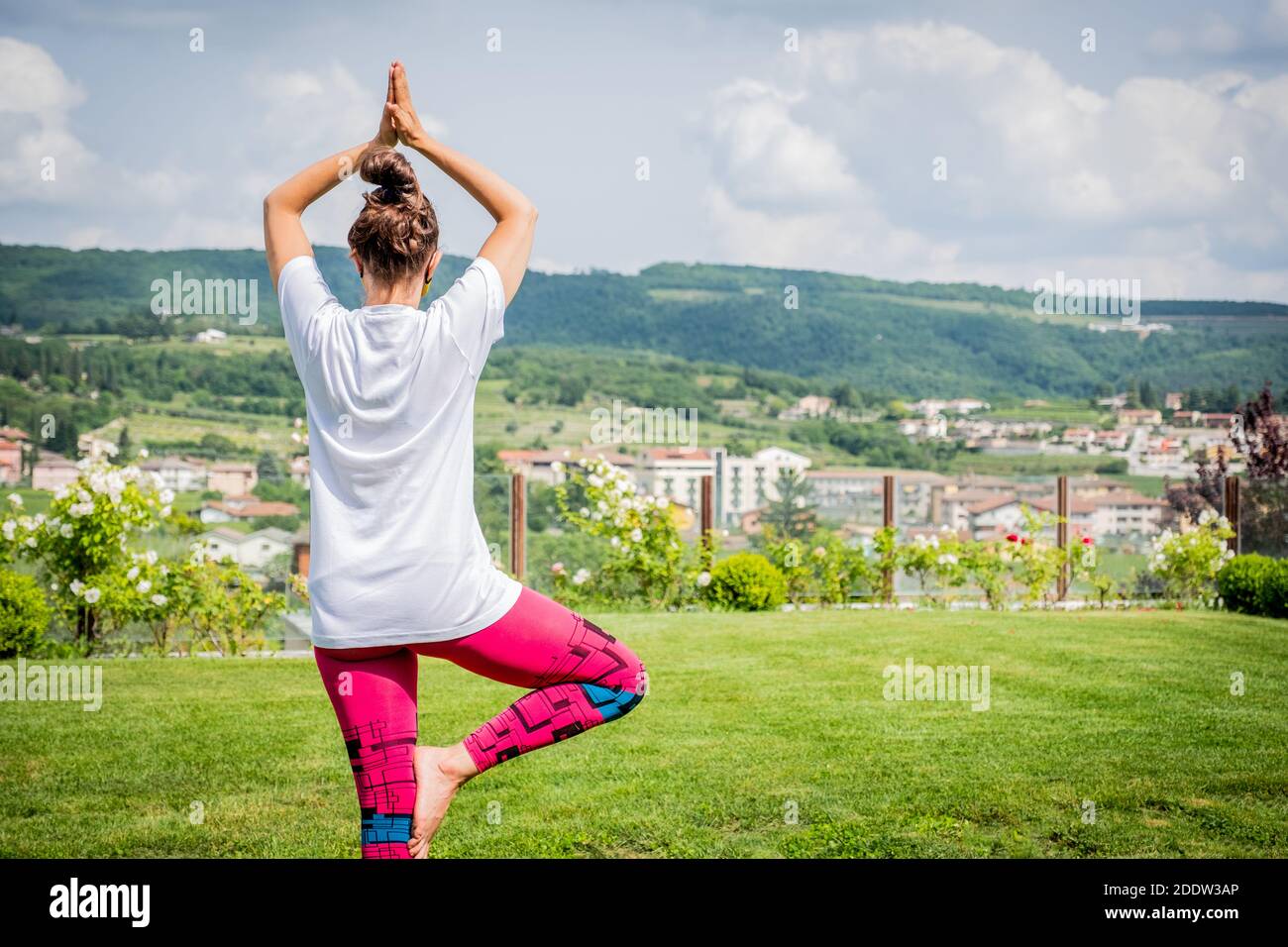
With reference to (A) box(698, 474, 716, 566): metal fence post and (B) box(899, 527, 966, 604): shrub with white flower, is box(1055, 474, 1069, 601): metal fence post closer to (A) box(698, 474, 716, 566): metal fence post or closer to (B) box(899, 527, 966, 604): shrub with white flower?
(B) box(899, 527, 966, 604): shrub with white flower

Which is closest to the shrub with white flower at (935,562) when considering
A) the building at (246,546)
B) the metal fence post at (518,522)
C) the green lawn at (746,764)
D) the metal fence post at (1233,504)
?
the green lawn at (746,764)

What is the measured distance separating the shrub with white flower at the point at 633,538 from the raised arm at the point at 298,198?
942cm

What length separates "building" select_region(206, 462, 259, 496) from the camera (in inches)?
564

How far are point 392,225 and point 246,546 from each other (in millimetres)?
9170

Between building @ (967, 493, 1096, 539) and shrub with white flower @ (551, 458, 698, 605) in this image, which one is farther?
building @ (967, 493, 1096, 539)

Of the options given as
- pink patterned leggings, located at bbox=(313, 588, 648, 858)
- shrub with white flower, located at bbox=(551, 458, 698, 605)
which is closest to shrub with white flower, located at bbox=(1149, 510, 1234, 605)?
shrub with white flower, located at bbox=(551, 458, 698, 605)

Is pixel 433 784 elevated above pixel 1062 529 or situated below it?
above

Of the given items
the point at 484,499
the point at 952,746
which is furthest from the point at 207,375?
the point at 952,746

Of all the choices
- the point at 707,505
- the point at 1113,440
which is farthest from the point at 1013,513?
the point at 1113,440

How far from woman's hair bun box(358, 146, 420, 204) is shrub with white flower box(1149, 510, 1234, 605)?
12.1 m

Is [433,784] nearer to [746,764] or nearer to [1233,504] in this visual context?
[746,764]

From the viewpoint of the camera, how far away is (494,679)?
2.80 meters
